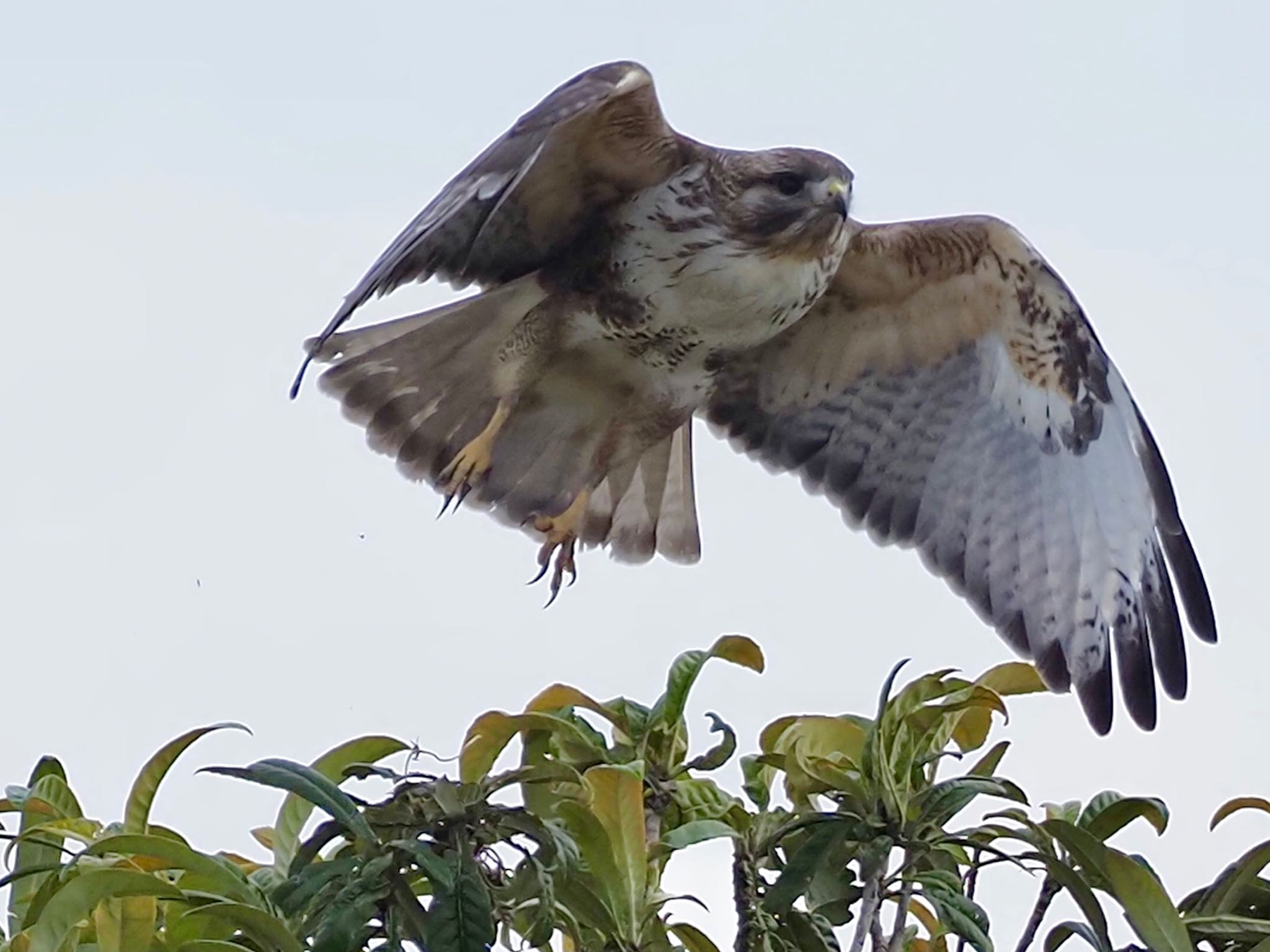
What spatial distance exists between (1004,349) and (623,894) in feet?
10.8

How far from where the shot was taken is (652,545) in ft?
18.7

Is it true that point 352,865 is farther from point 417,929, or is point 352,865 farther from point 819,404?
point 819,404

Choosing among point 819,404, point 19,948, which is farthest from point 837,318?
point 19,948

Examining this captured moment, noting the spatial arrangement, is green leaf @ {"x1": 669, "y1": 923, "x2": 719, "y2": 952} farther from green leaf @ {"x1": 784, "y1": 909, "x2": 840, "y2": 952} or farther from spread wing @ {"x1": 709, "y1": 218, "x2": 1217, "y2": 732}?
spread wing @ {"x1": 709, "y1": 218, "x2": 1217, "y2": 732}

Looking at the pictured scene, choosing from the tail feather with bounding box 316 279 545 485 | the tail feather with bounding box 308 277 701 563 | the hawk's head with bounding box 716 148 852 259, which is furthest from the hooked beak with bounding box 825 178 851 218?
the tail feather with bounding box 316 279 545 485

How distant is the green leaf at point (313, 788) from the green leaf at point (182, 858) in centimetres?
12

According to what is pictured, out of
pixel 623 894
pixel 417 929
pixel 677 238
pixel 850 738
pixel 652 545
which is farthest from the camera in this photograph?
pixel 652 545

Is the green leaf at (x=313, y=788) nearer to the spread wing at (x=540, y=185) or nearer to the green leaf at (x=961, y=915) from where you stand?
the green leaf at (x=961, y=915)

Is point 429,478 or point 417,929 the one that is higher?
point 429,478

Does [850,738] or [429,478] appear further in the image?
[429,478]

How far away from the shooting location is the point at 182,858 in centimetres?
225

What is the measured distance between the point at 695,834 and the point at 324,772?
1.58ft

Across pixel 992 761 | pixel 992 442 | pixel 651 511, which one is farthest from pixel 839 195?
pixel 992 761

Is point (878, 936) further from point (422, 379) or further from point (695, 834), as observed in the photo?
point (422, 379)
